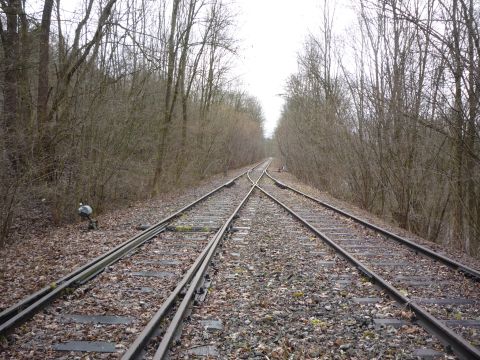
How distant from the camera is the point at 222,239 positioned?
28.7 feet

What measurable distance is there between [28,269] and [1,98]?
5.23 meters

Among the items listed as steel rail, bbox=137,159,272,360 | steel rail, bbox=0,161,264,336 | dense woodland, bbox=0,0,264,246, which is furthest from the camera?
dense woodland, bbox=0,0,264,246

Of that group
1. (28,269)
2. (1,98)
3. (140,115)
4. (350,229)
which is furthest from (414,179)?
(1,98)

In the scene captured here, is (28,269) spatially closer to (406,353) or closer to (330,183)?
(406,353)

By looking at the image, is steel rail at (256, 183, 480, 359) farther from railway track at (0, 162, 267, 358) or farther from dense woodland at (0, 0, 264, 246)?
dense woodland at (0, 0, 264, 246)

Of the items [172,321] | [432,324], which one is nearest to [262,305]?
[172,321]

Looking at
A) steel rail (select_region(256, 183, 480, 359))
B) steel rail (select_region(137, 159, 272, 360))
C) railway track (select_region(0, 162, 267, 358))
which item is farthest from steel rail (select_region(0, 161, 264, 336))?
steel rail (select_region(256, 183, 480, 359))

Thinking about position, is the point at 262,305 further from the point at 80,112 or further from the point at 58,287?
the point at 80,112

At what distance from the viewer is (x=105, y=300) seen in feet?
17.4

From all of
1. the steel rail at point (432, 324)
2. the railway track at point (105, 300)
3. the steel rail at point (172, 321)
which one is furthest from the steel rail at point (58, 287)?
the steel rail at point (432, 324)

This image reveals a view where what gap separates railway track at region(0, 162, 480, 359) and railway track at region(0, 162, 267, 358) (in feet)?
0.05

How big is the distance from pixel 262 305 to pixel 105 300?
6.84ft

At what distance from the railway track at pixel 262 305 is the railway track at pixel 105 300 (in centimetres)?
2

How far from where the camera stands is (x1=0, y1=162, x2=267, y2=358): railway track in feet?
13.7
